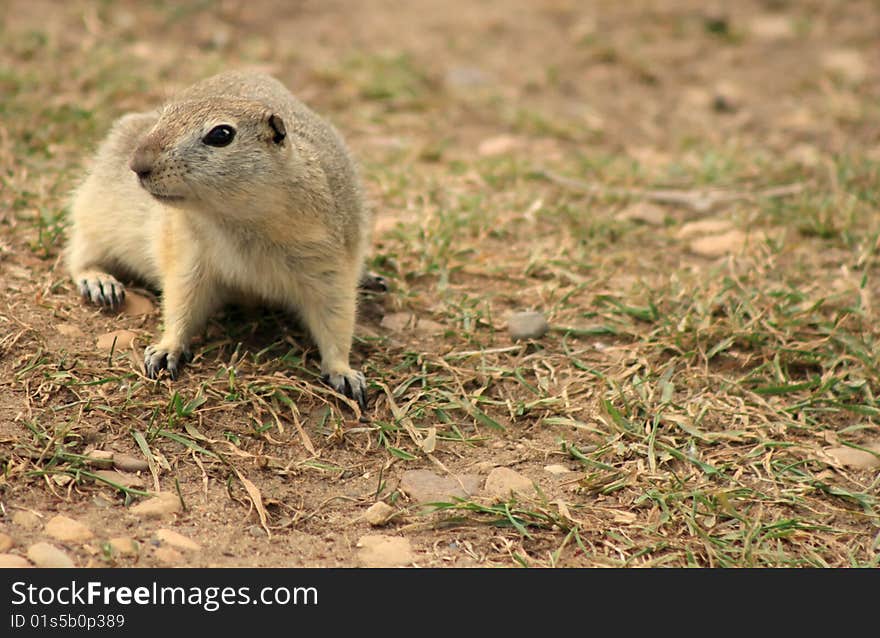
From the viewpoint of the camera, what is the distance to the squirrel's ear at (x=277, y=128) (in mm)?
4277

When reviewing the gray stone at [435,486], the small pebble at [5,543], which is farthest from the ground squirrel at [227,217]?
the small pebble at [5,543]

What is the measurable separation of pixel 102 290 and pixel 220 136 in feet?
3.93

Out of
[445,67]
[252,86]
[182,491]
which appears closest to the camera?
[182,491]

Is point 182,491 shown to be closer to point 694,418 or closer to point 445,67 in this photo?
point 694,418

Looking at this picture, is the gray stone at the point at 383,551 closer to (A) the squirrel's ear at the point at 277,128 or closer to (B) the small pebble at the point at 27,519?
(B) the small pebble at the point at 27,519

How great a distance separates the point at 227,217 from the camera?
14.3 ft

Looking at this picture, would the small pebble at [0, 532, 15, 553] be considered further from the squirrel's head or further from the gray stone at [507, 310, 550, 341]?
the gray stone at [507, 310, 550, 341]

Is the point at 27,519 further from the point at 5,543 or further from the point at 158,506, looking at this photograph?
the point at 158,506

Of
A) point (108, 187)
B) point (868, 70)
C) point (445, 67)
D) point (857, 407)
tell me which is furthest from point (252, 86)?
point (868, 70)

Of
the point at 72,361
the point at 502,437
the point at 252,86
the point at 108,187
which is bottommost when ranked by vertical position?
the point at 502,437

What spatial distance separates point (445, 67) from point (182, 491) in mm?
5503

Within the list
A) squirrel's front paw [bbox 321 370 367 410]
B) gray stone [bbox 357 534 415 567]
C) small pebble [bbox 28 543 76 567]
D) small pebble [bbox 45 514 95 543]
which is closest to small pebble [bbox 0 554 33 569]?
small pebble [bbox 28 543 76 567]

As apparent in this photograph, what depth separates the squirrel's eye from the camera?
4.15m

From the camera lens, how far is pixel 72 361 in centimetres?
445
